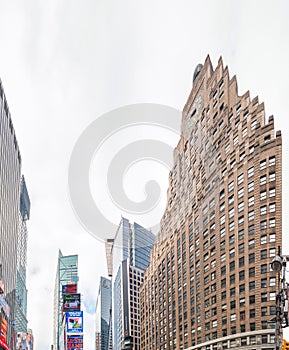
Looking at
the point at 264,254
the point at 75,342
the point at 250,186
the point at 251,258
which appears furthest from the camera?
the point at 75,342

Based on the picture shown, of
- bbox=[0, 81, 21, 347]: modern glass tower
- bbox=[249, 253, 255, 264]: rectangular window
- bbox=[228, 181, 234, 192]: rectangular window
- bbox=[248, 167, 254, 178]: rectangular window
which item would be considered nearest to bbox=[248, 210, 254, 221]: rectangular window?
bbox=[249, 253, 255, 264]: rectangular window

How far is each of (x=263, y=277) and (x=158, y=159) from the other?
54.2 m

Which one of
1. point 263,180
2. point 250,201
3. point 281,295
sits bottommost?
point 281,295

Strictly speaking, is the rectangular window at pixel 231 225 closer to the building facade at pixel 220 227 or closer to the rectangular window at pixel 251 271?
the building facade at pixel 220 227

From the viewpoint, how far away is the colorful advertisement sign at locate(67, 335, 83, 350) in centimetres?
17900

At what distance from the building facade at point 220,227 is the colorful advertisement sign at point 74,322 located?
75.7 m

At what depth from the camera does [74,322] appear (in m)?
188

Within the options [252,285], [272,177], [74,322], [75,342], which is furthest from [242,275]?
[74,322]

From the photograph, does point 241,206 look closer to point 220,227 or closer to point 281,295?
point 220,227

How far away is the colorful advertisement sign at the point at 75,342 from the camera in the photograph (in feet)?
587

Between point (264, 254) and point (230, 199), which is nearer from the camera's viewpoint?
point (264, 254)

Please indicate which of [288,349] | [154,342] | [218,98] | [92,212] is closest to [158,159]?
[92,212]

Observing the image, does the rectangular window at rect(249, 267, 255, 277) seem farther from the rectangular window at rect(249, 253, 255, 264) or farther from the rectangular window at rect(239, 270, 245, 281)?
the rectangular window at rect(239, 270, 245, 281)

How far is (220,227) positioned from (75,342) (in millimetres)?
119658
